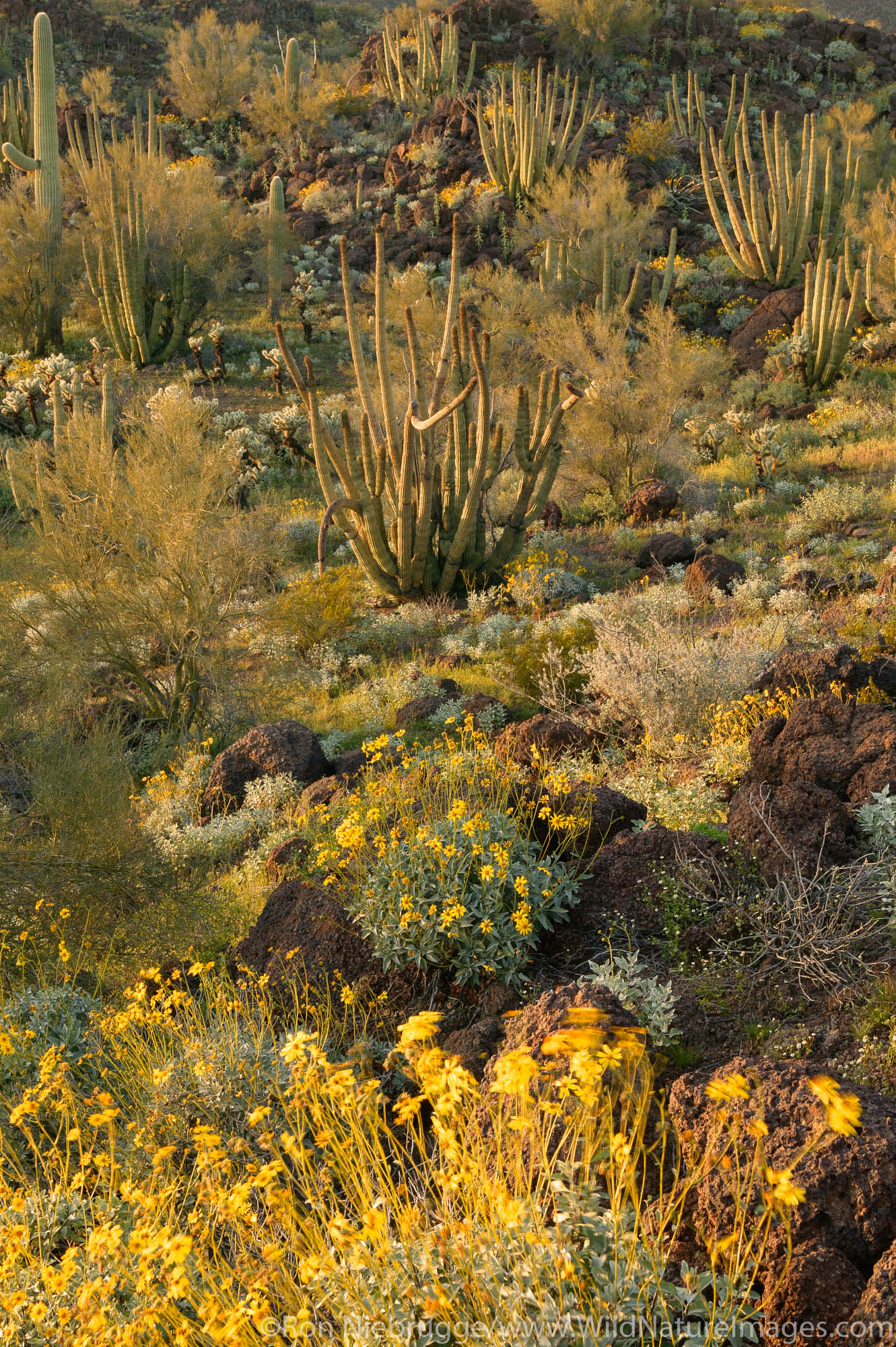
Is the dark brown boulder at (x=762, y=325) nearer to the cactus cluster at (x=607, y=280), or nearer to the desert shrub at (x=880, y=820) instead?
the cactus cluster at (x=607, y=280)

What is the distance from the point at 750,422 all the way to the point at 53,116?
23.4 meters

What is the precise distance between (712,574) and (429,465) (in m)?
3.88

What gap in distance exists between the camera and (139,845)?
5.92 m

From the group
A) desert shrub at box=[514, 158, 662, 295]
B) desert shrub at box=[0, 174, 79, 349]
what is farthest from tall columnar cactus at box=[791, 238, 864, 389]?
desert shrub at box=[0, 174, 79, 349]

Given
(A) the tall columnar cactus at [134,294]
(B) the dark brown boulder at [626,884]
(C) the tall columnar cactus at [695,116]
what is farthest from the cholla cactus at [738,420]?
(C) the tall columnar cactus at [695,116]

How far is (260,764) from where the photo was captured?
8.53 metres

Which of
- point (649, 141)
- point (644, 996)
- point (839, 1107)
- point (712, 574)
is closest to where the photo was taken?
point (839, 1107)

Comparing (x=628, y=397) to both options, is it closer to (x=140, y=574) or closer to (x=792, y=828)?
(x=140, y=574)

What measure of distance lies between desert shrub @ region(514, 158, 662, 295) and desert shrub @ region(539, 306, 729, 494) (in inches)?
275

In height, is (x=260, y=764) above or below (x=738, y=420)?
below

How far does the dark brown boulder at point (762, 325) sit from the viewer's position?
23.0 meters

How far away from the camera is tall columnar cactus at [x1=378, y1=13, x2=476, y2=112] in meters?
38.1

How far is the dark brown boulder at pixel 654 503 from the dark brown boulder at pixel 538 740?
374 inches

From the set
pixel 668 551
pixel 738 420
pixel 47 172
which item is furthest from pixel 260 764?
pixel 47 172
